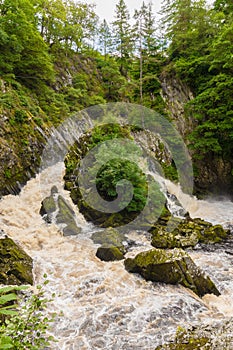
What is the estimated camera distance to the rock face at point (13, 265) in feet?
19.8

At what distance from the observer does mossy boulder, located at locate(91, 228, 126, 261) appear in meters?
7.89

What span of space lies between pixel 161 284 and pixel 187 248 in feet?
11.0

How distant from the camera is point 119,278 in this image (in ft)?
22.4

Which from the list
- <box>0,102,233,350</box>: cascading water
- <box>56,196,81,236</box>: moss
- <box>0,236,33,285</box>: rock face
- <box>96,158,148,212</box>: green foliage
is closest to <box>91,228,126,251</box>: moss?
<box>0,102,233,350</box>: cascading water

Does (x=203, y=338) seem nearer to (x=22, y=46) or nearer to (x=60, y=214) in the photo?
(x=60, y=214)

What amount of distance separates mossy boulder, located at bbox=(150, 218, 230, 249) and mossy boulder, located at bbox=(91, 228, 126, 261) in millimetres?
1383

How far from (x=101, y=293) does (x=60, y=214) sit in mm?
4462

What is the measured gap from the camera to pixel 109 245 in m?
8.46

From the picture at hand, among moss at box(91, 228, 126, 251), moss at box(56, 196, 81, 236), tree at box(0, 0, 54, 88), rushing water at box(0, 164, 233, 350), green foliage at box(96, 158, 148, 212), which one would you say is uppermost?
tree at box(0, 0, 54, 88)

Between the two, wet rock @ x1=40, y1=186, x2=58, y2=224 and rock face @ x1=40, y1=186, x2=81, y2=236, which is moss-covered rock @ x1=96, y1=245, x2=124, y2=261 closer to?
rock face @ x1=40, y1=186, x2=81, y2=236

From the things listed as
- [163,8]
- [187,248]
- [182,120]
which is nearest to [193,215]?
[187,248]

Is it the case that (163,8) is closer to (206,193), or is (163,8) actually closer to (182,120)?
(182,120)

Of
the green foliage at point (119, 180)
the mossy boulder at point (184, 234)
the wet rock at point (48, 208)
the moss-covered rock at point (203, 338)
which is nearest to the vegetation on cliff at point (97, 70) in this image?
→ the wet rock at point (48, 208)

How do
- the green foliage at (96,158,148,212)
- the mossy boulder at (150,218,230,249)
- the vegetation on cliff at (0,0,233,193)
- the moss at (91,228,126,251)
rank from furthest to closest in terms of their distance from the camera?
the vegetation on cliff at (0,0,233,193)
the green foliage at (96,158,148,212)
the mossy boulder at (150,218,230,249)
the moss at (91,228,126,251)
